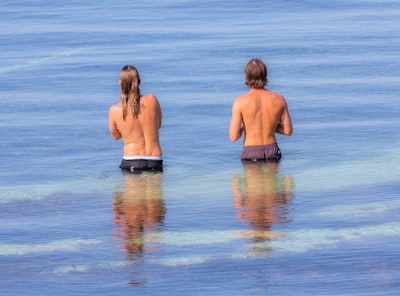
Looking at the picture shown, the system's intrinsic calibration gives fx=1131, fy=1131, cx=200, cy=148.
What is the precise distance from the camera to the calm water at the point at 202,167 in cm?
817

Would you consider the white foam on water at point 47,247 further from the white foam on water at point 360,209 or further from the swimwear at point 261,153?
the swimwear at point 261,153

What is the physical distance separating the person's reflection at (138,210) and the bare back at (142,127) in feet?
0.87

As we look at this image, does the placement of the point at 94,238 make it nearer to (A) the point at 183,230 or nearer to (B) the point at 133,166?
(A) the point at 183,230

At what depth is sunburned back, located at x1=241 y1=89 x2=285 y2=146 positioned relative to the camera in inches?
458

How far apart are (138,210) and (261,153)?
2227mm

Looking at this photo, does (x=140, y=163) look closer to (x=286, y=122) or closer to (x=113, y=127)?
(x=113, y=127)

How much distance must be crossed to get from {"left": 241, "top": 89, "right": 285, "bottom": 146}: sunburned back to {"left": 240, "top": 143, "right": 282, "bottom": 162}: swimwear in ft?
0.31

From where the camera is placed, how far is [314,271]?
803cm

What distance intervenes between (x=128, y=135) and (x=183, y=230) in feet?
8.10

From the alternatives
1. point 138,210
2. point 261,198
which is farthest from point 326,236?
point 138,210

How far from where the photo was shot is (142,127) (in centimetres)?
1148

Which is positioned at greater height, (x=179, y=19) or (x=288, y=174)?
(x=179, y=19)

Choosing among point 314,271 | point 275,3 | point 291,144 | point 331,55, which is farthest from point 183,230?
point 275,3

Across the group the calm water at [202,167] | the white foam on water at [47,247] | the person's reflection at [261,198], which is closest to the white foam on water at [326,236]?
the calm water at [202,167]
